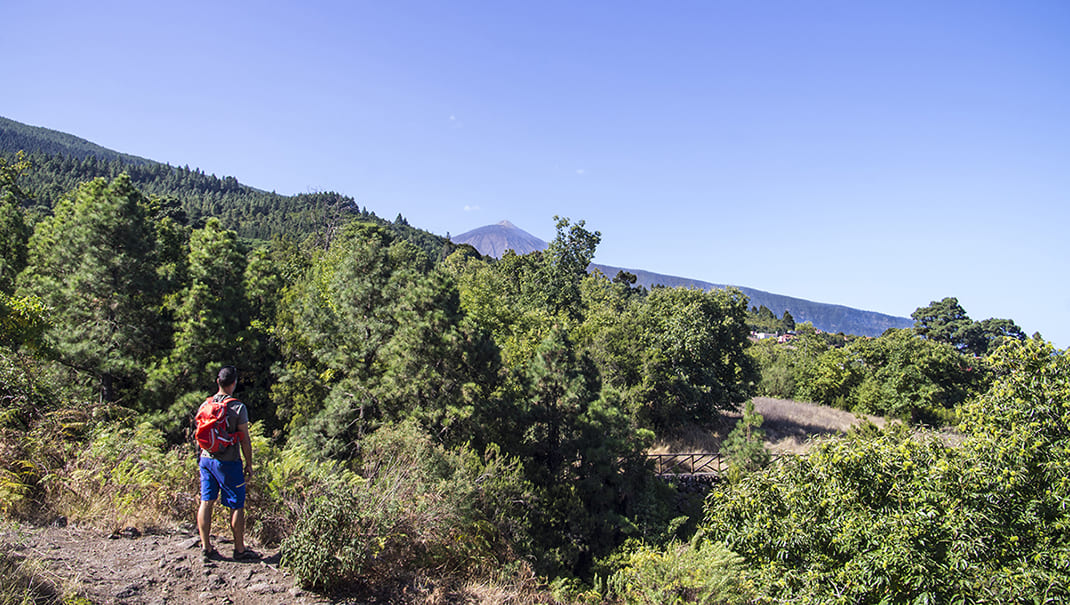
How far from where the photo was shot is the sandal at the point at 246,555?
539 cm

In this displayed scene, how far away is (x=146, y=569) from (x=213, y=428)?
1536 millimetres

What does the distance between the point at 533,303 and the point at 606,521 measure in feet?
79.8

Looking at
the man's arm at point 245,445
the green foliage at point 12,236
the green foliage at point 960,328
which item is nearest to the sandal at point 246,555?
the man's arm at point 245,445

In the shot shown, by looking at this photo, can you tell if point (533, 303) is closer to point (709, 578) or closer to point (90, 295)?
point (90, 295)

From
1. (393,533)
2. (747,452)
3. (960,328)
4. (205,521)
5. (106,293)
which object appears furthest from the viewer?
(960,328)

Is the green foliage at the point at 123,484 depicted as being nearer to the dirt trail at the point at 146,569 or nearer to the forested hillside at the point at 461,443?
the forested hillside at the point at 461,443

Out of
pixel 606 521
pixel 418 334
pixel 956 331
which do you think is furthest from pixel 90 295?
pixel 956 331

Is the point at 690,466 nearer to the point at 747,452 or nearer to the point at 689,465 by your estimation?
the point at 689,465

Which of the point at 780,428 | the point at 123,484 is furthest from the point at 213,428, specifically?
the point at 780,428

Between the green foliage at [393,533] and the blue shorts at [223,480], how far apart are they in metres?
0.77

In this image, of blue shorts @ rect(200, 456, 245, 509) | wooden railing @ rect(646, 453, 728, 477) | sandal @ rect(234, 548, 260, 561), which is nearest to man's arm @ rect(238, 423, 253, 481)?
blue shorts @ rect(200, 456, 245, 509)

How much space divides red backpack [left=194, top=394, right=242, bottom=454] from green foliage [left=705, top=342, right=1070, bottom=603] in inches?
336

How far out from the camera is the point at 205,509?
200 inches

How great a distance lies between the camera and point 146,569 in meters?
4.91
